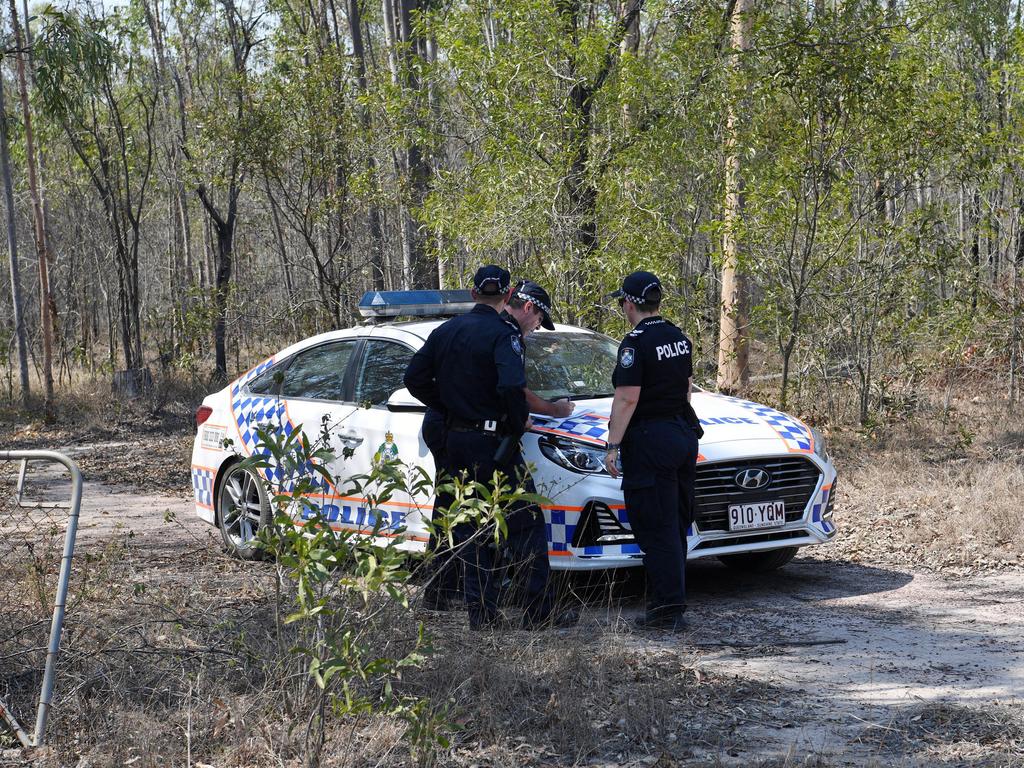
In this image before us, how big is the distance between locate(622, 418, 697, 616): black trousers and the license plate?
0.51 m

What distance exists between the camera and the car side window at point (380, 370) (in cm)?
700

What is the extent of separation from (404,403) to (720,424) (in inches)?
71.8

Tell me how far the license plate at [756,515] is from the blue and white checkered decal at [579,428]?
0.81 meters

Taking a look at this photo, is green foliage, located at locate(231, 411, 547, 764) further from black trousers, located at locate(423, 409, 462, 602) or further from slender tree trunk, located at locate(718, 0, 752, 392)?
slender tree trunk, located at locate(718, 0, 752, 392)

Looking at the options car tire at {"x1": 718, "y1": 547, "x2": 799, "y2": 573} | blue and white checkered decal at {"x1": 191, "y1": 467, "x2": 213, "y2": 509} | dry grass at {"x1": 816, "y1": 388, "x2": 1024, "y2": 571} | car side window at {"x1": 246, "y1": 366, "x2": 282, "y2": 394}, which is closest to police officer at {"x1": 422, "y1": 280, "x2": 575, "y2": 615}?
car tire at {"x1": 718, "y1": 547, "x2": 799, "y2": 573}

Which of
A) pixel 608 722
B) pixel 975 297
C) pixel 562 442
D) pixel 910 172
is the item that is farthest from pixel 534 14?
pixel 608 722

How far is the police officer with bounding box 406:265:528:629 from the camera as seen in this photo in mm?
5707

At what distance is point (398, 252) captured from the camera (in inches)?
1065

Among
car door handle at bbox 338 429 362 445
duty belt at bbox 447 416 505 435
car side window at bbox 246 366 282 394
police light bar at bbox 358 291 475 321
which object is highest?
police light bar at bbox 358 291 475 321

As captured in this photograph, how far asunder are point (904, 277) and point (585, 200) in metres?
3.28

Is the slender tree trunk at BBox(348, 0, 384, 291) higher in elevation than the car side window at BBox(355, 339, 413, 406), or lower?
higher

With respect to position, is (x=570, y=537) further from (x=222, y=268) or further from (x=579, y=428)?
(x=222, y=268)

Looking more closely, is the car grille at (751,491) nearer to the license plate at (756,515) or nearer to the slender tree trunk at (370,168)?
the license plate at (756,515)

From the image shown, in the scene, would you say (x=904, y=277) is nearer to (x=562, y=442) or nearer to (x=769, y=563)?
(x=769, y=563)
